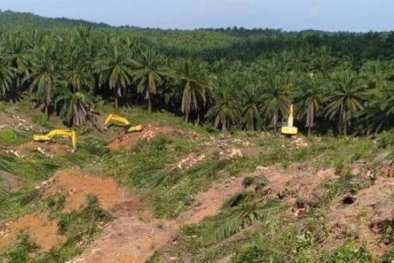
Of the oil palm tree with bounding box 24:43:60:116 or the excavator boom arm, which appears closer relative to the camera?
the excavator boom arm

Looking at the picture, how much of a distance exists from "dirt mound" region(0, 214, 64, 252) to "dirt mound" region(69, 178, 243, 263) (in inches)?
88.8

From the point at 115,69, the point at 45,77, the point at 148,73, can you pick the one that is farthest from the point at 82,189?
the point at 115,69

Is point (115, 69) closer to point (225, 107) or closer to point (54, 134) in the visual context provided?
point (225, 107)

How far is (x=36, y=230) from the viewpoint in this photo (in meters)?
23.5

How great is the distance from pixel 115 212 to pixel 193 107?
1714 inches

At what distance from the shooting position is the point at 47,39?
77625 millimetres

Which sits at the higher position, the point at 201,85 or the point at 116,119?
the point at 201,85

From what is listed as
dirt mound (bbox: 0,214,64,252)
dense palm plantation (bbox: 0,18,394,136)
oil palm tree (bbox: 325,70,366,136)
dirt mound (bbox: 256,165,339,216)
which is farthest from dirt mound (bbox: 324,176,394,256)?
oil palm tree (bbox: 325,70,366,136)

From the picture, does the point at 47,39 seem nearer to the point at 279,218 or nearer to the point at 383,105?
the point at 383,105

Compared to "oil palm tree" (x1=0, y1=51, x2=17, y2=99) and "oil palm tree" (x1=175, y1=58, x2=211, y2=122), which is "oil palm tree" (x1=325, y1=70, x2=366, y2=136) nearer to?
"oil palm tree" (x1=175, y1=58, x2=211, y2=122)

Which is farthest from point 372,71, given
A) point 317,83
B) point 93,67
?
point 93,67

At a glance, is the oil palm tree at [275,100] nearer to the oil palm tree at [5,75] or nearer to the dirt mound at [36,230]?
the oil palm tree at [5,75]

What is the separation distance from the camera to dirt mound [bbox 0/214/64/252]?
22406mm

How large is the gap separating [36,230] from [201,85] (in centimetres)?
4167
